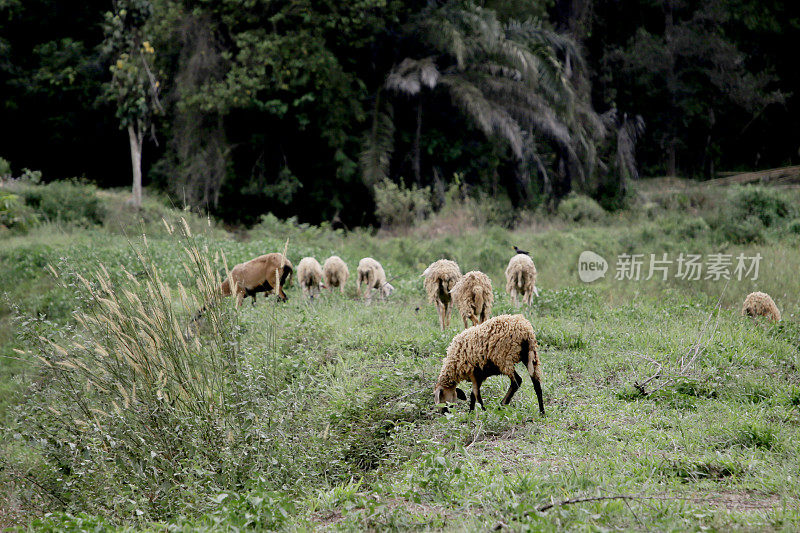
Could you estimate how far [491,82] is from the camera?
2050 cm

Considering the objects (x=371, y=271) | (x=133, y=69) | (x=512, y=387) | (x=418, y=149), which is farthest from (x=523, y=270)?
(x=133, y=69)

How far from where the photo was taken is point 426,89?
21.2 m

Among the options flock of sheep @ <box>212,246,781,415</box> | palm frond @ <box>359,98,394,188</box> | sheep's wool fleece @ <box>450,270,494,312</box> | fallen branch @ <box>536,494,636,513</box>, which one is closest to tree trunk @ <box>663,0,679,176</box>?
palm frond @ <box>359,98,394,188</box>

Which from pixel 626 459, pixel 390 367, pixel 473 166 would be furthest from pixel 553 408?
pixel 473 166

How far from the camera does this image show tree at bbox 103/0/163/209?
1958 centimetres

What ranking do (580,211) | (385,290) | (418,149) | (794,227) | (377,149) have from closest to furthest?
(385,290), (794,227), (580,211), (377,149), (418,149)

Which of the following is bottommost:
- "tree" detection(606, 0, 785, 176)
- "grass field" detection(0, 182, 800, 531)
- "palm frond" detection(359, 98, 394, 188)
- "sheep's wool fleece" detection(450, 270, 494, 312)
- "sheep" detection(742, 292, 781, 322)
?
"grass field" detection(0, 182, 800, 531)

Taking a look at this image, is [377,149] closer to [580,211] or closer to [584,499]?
[580,211]

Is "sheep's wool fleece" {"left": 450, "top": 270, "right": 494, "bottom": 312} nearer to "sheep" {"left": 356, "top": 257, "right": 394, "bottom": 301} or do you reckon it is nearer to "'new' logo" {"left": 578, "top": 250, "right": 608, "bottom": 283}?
"sheep" {"left": 356, "top": 257, "right": 394, "bottom": 301}

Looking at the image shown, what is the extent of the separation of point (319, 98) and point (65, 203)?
7.48 metres

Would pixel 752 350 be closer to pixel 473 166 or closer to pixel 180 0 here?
pixel 473 166

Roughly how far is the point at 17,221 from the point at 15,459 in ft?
37.3

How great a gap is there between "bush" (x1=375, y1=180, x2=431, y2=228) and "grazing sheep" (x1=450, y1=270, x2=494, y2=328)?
11.7m

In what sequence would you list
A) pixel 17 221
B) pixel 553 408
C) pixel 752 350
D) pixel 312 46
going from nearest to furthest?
pixel 553 408 < pixel 752 350 < pixel 17 221 < pixel 312 46
